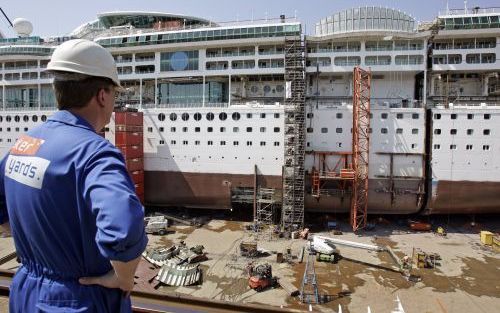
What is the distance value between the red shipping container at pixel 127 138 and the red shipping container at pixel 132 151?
0.68 feet

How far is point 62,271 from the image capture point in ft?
4.54

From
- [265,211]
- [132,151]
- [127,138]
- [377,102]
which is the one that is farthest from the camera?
[377,102]

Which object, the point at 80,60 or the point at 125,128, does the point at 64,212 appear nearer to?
the point at 80,60

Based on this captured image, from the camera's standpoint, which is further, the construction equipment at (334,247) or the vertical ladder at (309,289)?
the construction equipment at (334,247)

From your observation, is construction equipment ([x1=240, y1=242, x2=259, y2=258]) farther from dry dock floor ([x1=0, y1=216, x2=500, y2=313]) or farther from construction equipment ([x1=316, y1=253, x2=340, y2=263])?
construction equipment ([x1=316, y1=253, x2=340, y2=263])

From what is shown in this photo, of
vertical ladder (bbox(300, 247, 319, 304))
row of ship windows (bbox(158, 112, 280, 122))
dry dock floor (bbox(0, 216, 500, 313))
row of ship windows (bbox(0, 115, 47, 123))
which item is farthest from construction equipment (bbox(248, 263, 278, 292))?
row of ship windows (bbox(0, 115, 47, 123))

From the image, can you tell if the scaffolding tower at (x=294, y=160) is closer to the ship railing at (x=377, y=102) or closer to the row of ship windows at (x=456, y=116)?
the ship railing at (x=377, y=102)

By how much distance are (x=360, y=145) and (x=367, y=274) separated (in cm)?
800

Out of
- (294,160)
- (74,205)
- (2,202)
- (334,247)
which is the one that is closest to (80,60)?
(74,205)

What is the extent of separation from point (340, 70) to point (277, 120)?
5.42 m

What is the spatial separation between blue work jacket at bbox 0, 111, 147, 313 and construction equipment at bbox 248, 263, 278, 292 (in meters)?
11.4

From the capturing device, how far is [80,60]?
Result: 1.45m

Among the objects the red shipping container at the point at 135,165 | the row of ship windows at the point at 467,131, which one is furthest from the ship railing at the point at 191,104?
the row of ship windows at the point at 467,131

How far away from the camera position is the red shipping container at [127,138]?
2003cm
